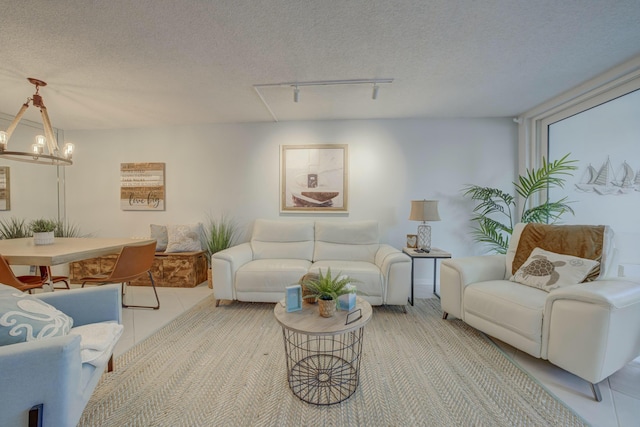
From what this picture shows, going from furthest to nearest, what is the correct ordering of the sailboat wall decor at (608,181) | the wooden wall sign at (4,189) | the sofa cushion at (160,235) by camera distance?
the sofa cushion at (160,235) → the wooden wall sign at (4,189) → the sailboat wall decor at (608,181)

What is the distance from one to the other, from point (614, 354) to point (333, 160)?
2952 mm

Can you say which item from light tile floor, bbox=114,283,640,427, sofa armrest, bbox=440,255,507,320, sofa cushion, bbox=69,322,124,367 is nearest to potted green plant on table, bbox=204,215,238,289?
light tile floor, bbox=114,283,640,427

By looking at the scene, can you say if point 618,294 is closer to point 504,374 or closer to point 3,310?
point 504,374

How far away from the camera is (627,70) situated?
2064 mm

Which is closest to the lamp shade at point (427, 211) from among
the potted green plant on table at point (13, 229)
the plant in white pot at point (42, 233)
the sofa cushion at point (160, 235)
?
the sofa cushion at point (160, 235)

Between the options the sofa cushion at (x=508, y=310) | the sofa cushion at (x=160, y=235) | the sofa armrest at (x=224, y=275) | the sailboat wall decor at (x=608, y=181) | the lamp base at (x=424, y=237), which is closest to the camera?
the sofa cushion at (x=508, y=310)

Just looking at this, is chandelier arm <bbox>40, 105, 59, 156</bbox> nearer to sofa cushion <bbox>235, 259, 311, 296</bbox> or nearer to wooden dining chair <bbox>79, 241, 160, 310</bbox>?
wooden dining chair <bbox>79, 241, 160, 310</bbox>

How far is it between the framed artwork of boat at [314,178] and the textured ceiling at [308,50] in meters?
0.67

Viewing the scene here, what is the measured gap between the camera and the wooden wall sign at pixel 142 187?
3.70 meters

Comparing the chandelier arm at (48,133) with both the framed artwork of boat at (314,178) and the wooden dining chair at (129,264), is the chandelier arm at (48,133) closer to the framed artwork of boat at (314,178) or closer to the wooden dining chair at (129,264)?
the wooden dining chair at (129,264)

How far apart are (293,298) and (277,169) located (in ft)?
7.66

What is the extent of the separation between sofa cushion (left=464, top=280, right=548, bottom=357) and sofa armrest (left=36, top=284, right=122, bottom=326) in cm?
251

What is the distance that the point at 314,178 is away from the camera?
3457 mm

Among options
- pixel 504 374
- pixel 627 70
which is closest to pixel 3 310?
pixel 504 374
